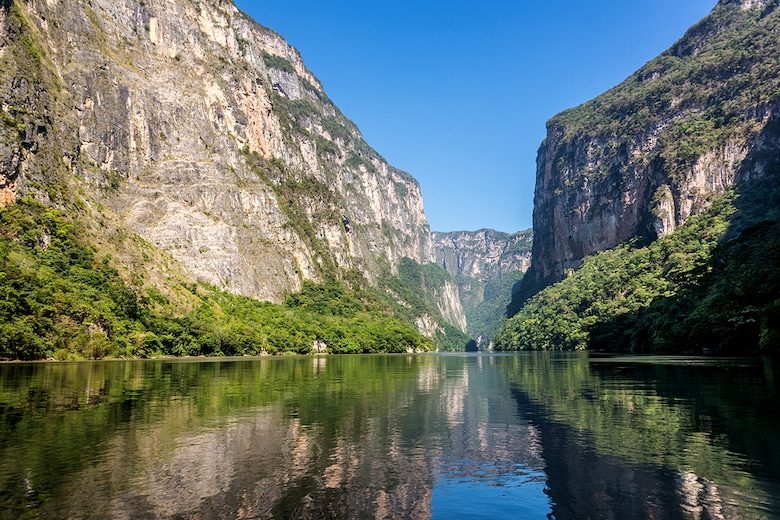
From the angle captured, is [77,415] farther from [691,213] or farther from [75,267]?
[691,213]

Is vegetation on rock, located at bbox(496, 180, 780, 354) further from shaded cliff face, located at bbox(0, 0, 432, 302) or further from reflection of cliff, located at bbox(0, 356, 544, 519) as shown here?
shaded cliff face, located at bbox(0, 0, 432, 302)

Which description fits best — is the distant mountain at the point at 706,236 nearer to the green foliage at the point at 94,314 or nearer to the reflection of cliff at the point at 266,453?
the reflection of cliff at the point at 266,453

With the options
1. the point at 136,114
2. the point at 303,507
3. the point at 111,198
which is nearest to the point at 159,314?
the point at 111,198

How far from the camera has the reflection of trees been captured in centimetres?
1085

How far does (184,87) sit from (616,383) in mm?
161770

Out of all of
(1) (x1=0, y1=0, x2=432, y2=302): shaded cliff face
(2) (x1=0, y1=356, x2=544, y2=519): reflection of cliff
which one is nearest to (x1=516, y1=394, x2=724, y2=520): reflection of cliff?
(2) (x1=0, y1=356, x2=544, y2=519): reflection of cliff

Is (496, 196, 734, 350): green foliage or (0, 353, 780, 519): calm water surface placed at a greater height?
(496, 196, 734, 350): green foliage

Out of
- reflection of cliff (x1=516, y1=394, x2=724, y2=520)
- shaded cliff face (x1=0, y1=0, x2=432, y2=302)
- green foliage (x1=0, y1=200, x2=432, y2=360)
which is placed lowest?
reflection of cliff (x1=516, y1=394, x2=724, y2=520)

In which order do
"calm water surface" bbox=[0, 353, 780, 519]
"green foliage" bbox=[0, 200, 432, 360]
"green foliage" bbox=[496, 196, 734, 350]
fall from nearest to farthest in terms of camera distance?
"calm water surface" bbox=[0, 353, 780, 519] → "green foliage" bbox=[0, 200, 432, 360] → "green foliage" bbox=[496, 196, 734, 350]

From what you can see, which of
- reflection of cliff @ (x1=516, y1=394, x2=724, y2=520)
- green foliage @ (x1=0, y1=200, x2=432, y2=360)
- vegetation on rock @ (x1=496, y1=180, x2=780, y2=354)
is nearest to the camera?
reflection of cliff @ (x1=516, y1=394, x2=724, y2=520)

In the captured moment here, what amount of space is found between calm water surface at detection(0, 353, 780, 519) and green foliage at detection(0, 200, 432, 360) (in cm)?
4686

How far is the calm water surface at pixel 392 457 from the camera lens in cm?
1083

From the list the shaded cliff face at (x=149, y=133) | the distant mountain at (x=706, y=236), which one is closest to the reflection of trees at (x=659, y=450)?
the distant mountain at (x=706, y=236)

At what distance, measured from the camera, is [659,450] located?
49.9ft
